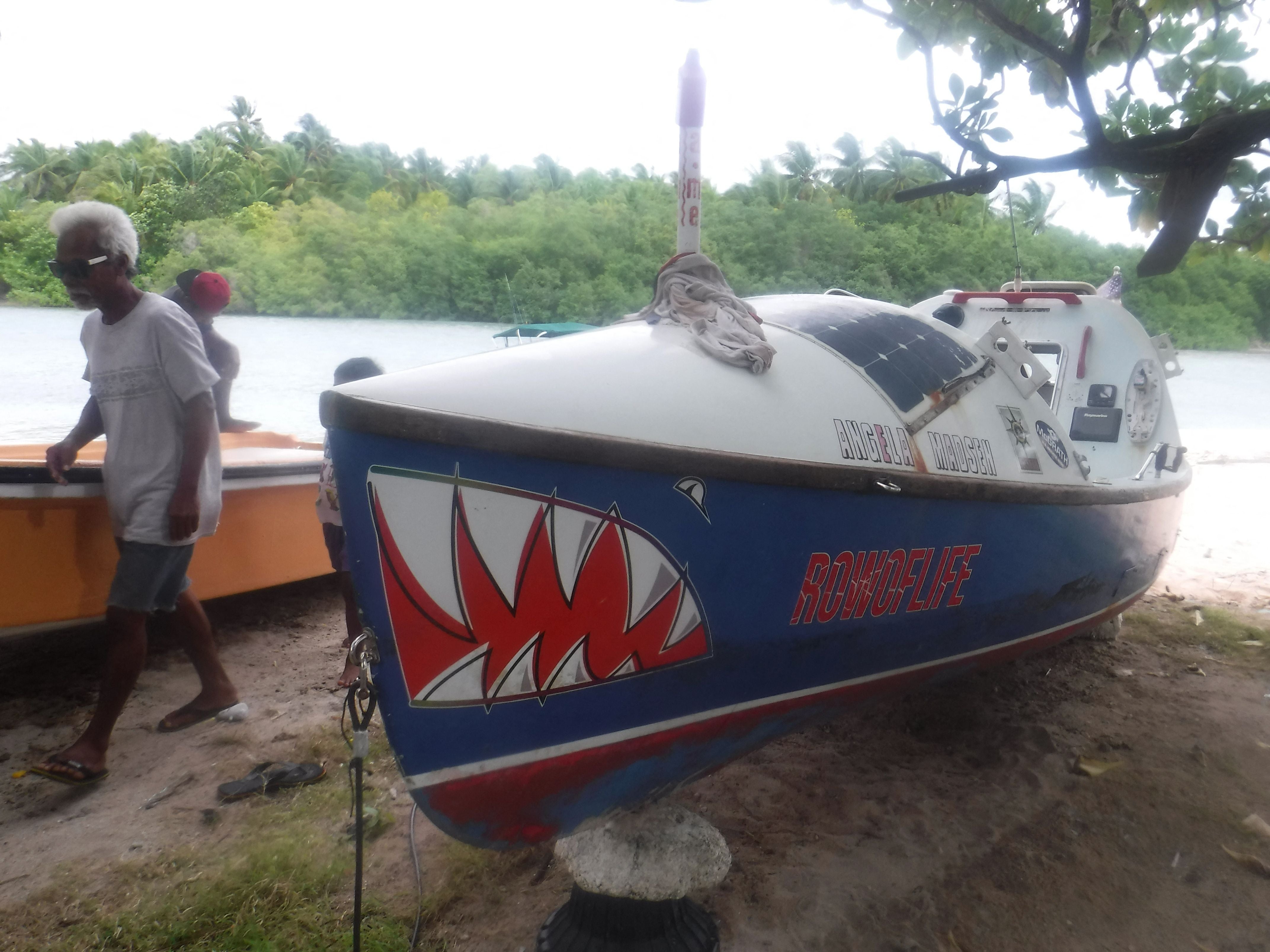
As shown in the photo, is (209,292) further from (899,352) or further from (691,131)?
(899,352)

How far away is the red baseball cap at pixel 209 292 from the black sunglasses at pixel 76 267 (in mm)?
1182

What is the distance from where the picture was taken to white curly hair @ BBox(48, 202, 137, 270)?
2770 millimetres

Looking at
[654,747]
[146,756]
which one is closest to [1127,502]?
[654,747]

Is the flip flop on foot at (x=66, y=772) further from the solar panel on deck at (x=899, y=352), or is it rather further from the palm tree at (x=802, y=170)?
the palm tree at (x=802, y=170)

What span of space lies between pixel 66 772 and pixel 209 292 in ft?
7.20

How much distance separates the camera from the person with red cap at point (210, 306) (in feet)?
13.1

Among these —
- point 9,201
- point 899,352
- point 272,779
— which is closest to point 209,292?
point 272,779

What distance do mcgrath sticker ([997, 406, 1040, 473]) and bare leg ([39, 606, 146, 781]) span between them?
311 centimetres

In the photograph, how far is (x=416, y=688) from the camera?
1.80 metres

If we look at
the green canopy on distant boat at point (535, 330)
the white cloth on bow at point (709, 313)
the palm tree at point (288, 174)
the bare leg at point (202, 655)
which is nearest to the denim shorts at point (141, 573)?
the bare leg at point (202, 655)

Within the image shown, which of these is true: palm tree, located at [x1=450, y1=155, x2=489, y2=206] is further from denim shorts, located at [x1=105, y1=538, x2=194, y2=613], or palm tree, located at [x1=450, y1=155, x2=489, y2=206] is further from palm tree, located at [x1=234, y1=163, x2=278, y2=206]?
denim shorts, located at [x1=105, y1=538, x2=194, y2=613]

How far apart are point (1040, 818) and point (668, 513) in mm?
2003

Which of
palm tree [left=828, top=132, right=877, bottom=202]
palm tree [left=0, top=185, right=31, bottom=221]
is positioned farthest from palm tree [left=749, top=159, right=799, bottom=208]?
palm tree [left=0, top=185, right=31, bottom=221]

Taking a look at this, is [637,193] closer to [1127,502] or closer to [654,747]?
[1127,502]
